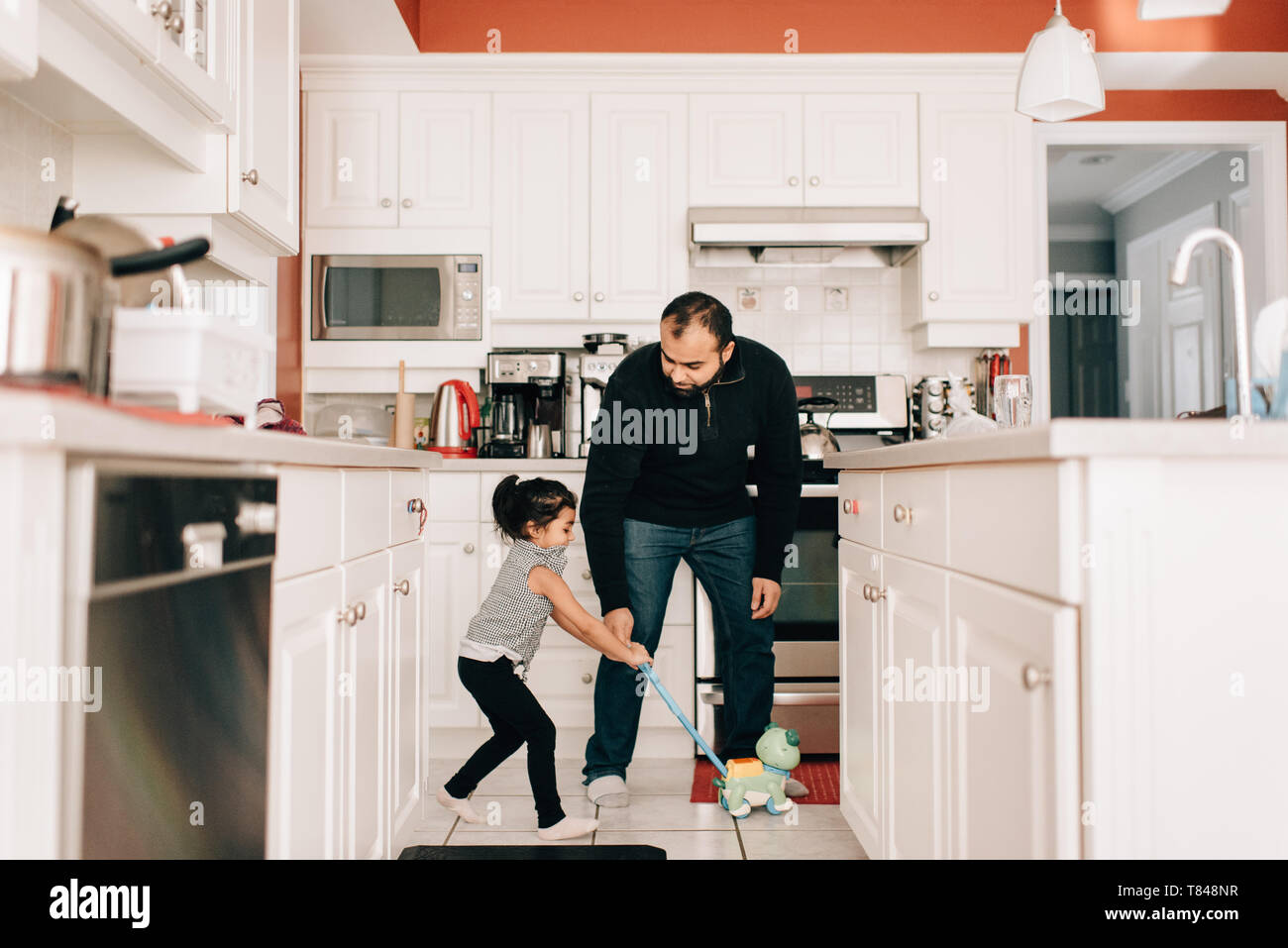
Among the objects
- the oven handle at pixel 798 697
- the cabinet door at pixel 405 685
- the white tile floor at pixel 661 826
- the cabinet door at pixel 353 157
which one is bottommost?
the white tile floor at pixel 661 826

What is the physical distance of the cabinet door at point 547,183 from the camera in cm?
309

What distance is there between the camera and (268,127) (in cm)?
201

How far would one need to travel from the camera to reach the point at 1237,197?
4.29 meters

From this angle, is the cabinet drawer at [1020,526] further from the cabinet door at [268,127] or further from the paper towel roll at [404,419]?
the paper towel roll at [404,419]

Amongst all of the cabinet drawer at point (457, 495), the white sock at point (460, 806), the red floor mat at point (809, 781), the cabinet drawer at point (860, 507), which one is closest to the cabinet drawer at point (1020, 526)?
the cabinet drawer at point (860, 507)

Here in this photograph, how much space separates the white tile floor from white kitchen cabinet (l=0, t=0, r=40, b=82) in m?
1.56

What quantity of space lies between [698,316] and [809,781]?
132 cm

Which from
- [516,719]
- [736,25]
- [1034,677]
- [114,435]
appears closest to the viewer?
[114,435]

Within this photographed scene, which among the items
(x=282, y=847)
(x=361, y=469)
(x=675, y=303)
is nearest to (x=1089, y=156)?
(x=675, y=303)

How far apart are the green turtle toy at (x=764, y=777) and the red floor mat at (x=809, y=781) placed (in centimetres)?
12

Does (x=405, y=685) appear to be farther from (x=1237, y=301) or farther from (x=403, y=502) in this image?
(x=1237, y=301)

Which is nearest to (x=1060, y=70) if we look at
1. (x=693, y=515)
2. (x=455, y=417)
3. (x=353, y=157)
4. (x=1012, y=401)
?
(x=1012, y=401)

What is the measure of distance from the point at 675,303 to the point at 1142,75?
8.04 ft

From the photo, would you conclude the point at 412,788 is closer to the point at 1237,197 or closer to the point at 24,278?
the point at 24,278
